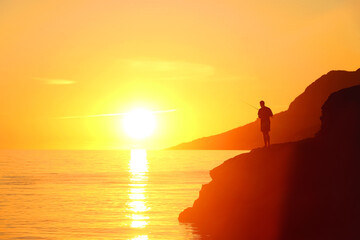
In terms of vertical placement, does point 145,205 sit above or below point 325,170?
above

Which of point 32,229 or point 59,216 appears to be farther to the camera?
point 59,216

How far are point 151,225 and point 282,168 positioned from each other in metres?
17.5

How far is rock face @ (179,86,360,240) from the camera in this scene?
98.3 ft

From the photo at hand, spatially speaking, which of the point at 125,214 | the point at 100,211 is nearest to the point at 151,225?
the point at 125,214

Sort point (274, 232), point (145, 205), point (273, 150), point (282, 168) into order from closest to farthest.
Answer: point (274, 232)
point (282, 168)
point (273, 150)
point (145, 205)

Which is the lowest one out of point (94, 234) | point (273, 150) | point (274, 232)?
point (274, 232)

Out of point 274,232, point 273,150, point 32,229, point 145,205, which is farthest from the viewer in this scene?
point 145,205

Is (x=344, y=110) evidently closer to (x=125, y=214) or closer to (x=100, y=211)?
(x=125, y=214)

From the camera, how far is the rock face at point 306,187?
98.3 feet

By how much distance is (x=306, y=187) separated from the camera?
32250mm

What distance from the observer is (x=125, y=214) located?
185 ft

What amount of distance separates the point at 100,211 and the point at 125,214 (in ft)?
14.2

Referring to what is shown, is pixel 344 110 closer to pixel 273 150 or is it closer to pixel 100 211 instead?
pixel 273 150

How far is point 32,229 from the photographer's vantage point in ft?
148
